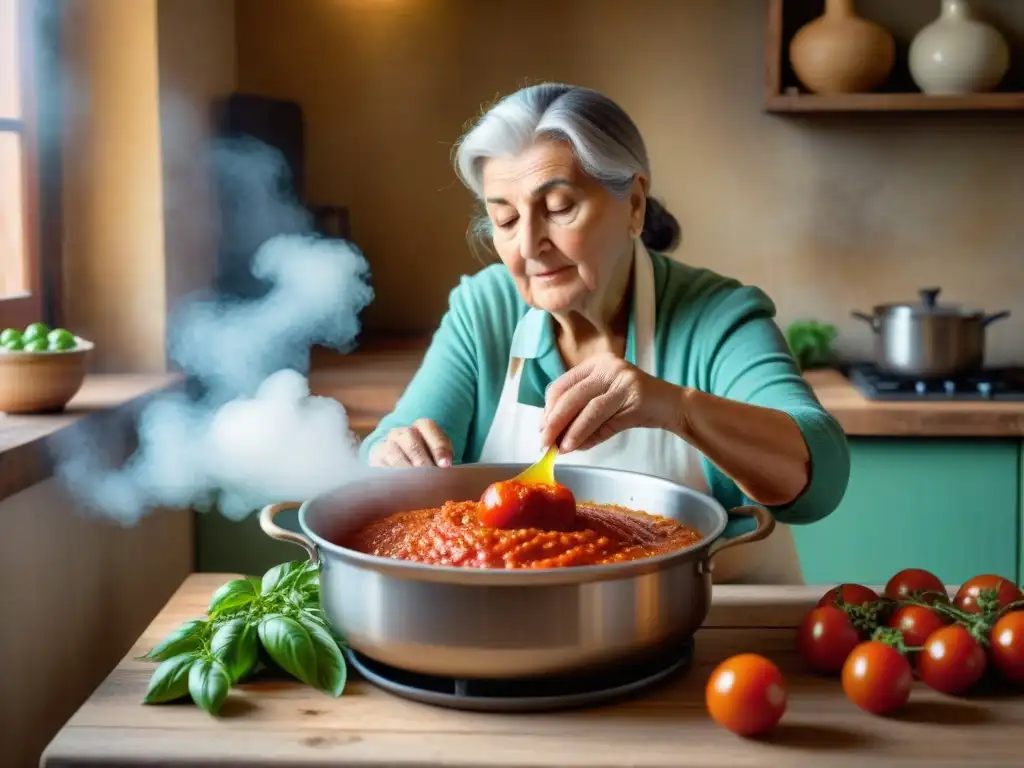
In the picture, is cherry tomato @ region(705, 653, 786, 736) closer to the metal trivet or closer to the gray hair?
the metal trivet

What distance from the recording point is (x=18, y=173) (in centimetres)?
236

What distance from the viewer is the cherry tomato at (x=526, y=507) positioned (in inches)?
46.8

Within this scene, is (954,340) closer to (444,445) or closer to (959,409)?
(959,409)

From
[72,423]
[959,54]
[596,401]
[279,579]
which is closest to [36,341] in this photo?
[72,423]

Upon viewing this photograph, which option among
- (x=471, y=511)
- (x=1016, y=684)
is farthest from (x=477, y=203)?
(x=1016, y=684)

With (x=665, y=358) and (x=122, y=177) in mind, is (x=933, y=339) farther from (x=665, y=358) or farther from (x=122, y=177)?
(x=122, y=177)

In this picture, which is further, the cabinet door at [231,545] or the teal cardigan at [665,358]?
the cabinet door at [231,545]

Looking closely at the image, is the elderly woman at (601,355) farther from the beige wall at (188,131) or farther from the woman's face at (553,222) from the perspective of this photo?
the beige wall at (188,131)

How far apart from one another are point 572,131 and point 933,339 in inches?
62.1

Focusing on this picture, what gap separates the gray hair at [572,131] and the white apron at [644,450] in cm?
23

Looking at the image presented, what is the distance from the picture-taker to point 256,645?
3.87 feet

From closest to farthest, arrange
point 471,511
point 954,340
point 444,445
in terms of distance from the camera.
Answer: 1. point 471,511
2. point 444,445
3. point 954,340

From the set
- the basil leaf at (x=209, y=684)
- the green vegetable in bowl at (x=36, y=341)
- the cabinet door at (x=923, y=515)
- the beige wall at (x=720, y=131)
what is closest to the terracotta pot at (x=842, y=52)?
the beige wall at (x=720, y=131)

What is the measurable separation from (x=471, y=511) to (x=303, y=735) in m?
0.31
